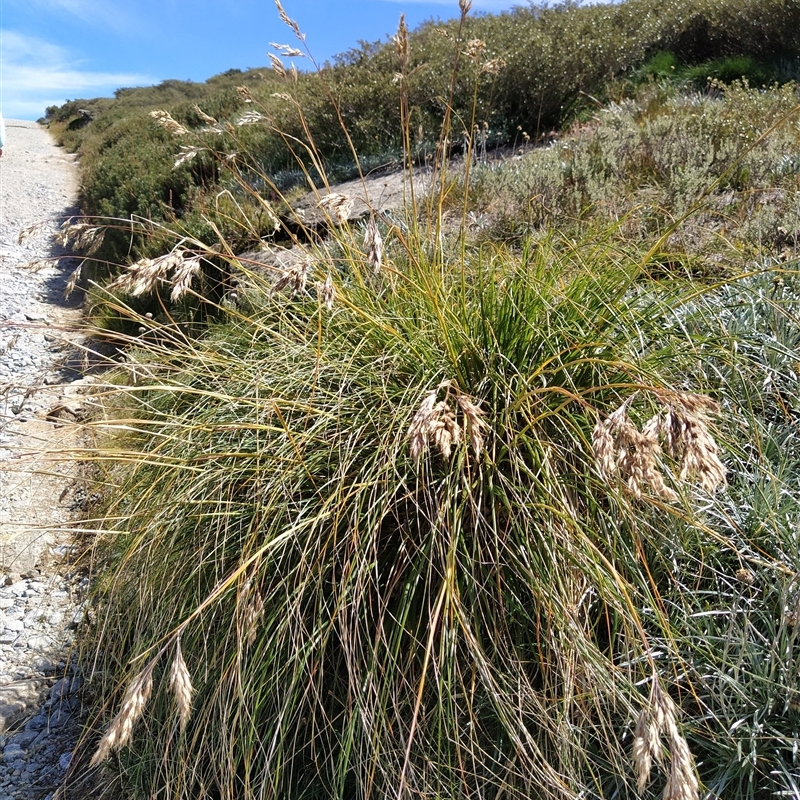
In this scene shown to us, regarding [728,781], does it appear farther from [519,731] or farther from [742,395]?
[742,395]

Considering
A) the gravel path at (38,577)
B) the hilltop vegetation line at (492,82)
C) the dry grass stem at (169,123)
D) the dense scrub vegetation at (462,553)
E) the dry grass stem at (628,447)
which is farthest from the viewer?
the hilltop vegetation line at (492,82)

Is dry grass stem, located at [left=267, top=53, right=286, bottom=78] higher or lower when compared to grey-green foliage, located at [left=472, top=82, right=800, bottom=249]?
higher

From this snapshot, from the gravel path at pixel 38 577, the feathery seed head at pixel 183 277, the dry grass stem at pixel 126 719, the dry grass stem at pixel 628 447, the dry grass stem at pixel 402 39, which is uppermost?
the dry grass stem at pixel 402 39

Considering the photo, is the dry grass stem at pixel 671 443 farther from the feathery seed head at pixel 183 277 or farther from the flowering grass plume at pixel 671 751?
the feathery seed head at pixel 183 277

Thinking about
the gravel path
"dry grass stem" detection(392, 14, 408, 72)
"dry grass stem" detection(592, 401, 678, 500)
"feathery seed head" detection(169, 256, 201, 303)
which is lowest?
the gravel path

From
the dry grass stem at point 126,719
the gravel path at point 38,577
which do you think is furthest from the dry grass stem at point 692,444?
the gravel path at point 38,577

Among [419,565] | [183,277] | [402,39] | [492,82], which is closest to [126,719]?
[419,565]

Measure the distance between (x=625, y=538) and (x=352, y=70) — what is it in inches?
383

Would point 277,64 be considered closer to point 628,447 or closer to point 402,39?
point 402,39

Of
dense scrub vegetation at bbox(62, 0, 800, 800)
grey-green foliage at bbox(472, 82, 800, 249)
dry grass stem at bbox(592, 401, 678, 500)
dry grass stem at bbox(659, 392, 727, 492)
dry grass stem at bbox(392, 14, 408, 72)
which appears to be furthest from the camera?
grey-green foliage at bbox(472, 82, 800, 249)

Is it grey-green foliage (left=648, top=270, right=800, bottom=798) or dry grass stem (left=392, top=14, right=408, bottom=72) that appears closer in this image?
grey-green foliage (left=648, top=270, right=800, bottom=798)

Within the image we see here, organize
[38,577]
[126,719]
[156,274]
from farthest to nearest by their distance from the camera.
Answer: [38,577]
[156,274]
[126,719]

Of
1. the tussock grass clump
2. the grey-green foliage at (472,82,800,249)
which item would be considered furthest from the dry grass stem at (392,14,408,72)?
the grey-green foliage at (472,82,800,249)

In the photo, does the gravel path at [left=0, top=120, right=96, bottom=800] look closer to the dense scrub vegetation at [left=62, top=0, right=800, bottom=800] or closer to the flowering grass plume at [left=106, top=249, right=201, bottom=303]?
the dense scrub vegetation at [left=62, top=0, right=800, bottom=800]
